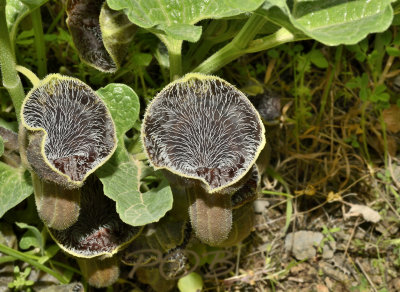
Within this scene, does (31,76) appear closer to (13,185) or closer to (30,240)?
(13,185)

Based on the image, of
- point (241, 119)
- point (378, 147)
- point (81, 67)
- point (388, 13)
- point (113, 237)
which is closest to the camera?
point (388, 13)

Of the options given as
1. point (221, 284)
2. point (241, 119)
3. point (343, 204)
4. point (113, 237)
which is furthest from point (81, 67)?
point (343, 204)

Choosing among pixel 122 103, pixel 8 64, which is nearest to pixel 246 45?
pixel 122 103

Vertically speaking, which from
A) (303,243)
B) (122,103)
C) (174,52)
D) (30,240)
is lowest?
(303,243)

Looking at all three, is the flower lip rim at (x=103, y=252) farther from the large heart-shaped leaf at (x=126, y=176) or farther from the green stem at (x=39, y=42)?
the green stem at (x=39, y=42)

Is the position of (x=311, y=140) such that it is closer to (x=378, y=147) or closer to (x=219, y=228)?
(x=378, y=147)

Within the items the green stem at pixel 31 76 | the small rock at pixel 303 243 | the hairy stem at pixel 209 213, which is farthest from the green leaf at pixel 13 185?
the small rock at pixel 303 243
